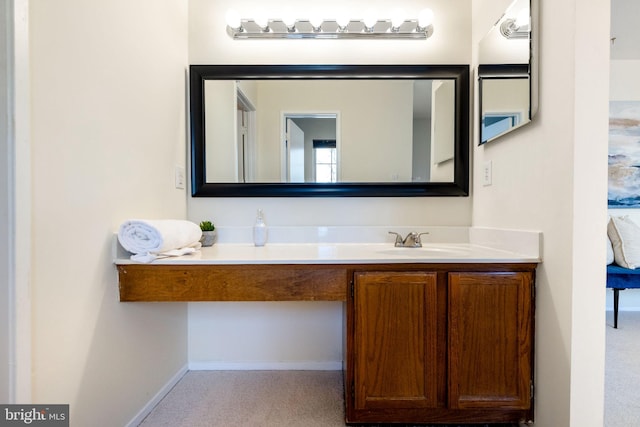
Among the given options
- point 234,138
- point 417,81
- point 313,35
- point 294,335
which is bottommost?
point 294,335

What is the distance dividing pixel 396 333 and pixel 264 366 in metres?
0.97

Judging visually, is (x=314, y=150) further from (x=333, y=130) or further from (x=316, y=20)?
(x=316, y=20)

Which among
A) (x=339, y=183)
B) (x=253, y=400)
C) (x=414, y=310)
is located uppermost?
(x=339, y=183)

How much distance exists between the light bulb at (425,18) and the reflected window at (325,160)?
80 cm

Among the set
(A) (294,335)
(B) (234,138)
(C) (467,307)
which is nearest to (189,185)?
(B) (234,138)

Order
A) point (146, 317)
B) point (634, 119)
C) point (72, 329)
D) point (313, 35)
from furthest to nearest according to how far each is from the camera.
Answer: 1. point (634, 119)
2. point (313, 35)
3. point (146, 317)
4. point (72, 329)

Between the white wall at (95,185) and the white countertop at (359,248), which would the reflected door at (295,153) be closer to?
the white countertop at (359,248)

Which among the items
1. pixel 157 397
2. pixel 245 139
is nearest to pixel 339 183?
pixel 245 139

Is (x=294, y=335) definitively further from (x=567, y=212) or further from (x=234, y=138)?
(x=567, y=212)

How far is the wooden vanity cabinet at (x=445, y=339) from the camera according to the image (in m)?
1.18

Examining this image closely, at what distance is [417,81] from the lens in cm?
170

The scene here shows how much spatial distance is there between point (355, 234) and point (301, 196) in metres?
0.39

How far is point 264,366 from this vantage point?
1.78 metres

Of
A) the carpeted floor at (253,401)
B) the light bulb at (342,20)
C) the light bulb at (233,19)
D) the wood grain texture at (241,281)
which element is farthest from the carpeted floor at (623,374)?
the light bulb at (233,19)
